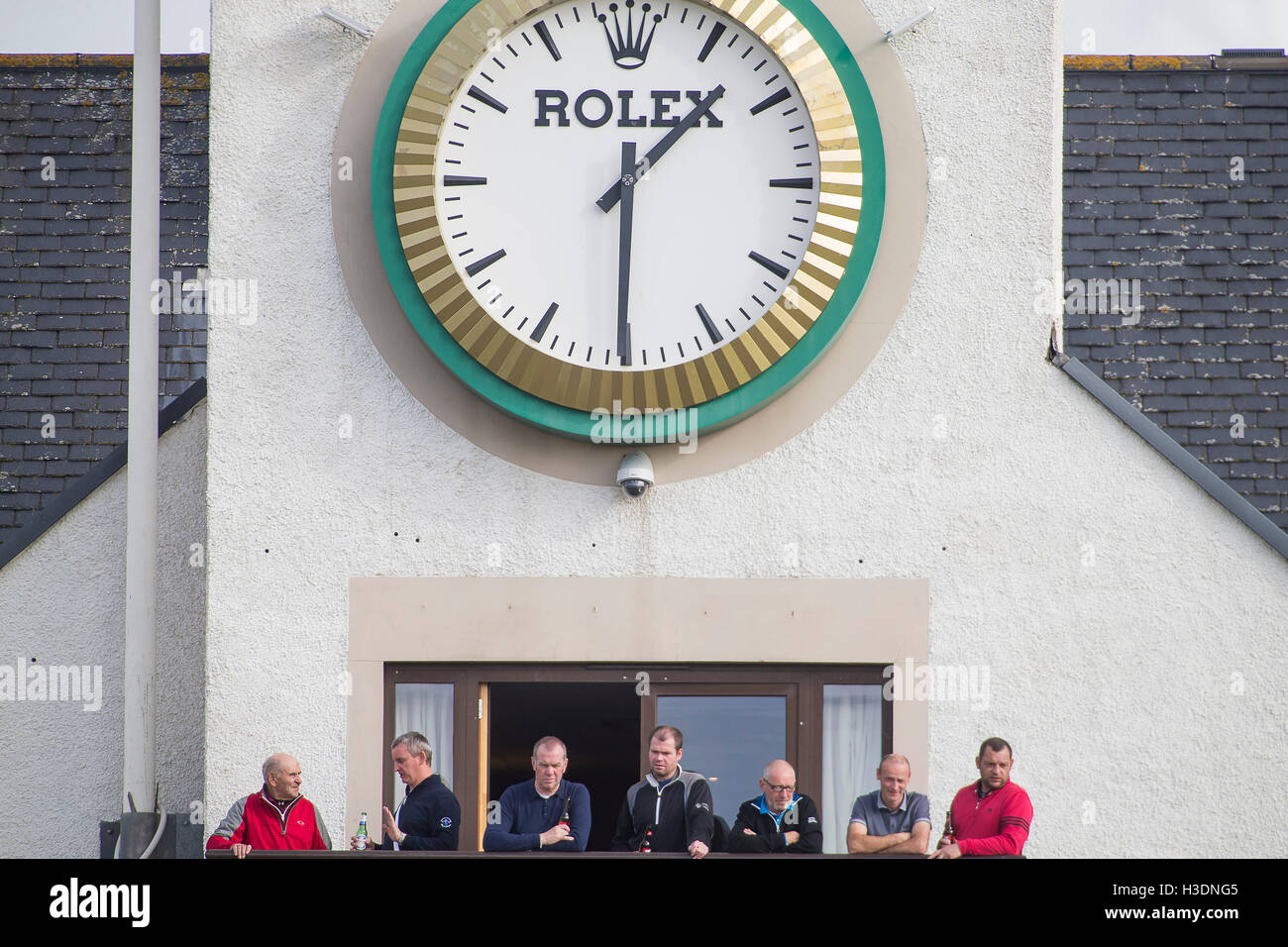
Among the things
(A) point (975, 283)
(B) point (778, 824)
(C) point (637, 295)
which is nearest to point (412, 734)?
(B) point (778, 824)

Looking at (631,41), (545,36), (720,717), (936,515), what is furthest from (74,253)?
(936,515)

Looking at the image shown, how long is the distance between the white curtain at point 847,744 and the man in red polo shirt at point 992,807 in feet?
2.08

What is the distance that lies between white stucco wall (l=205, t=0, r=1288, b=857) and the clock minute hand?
114 cm

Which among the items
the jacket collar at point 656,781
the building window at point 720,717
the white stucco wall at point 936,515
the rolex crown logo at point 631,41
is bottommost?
the jacket collar at point 656,781

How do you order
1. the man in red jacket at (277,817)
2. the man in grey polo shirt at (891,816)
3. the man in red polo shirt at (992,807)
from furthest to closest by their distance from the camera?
the man in red jacket at (277,817) → the man in grey polo shirt at (891,816) → the man in red polo shirt at (992,807)

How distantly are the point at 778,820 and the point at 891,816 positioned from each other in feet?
1.76

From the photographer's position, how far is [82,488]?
9.59 metres

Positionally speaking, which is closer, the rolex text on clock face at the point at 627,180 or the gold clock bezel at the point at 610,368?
the gold clock bezel at the point at 610,368

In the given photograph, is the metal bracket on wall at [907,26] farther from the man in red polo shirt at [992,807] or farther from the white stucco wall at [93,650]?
the white stucco wall at [93,650]

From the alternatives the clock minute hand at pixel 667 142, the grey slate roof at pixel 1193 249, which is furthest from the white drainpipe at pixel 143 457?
the grey slate roof at pixel 1193 249

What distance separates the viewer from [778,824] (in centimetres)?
811

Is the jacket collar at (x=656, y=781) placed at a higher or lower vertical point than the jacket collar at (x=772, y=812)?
higher

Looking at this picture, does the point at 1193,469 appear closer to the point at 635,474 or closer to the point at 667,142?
the point at 635,474

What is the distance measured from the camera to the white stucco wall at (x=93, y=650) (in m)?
9.37
